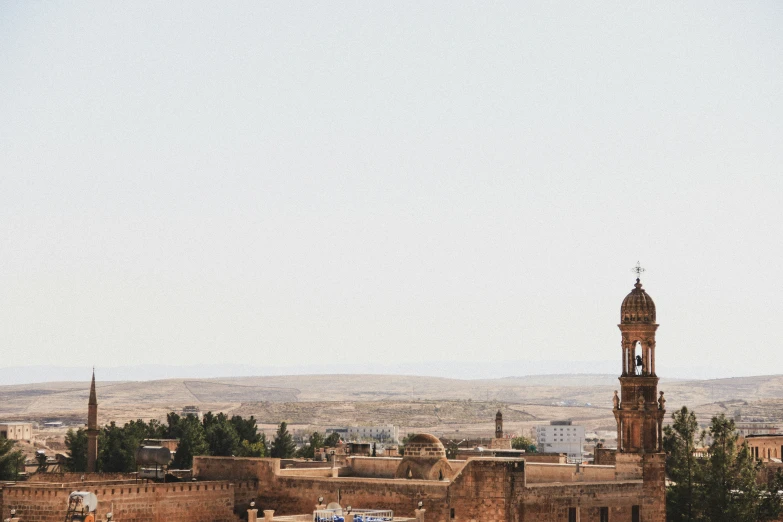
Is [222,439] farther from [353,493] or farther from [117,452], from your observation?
[353,493]

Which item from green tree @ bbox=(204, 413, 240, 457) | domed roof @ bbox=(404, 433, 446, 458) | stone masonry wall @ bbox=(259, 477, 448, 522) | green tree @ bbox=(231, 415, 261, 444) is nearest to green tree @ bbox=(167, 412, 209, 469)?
green tree @ bbox=(204, 413, 240, 457)

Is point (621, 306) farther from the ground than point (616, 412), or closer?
farther from the ground

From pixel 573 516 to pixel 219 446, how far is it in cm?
4720

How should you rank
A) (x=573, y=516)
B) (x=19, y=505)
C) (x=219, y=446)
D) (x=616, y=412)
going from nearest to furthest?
(x=19, y=505) → (x=573, y=516) → (x=616, y=412) → (x=219, y=446)

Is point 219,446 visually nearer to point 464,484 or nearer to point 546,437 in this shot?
point 464,484

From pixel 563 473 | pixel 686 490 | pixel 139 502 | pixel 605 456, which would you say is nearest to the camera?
pixel 139 502

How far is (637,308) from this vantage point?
180 feet

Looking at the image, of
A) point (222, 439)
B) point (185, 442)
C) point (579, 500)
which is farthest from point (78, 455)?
point (579, 500)

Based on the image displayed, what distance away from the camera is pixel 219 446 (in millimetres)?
92125

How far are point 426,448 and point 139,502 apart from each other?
1025cm

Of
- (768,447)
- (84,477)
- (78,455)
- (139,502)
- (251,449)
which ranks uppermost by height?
(139,502)

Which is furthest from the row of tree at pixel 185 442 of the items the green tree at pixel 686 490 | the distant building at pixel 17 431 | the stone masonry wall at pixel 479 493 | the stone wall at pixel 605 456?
the distant building at pixel 17 431

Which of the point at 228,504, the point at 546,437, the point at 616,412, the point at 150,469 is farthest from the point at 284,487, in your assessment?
the point at 546,437

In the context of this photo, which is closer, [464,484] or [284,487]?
[464,484]
